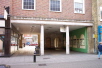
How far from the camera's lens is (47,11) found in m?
14.5

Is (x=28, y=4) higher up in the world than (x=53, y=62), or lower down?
higher up

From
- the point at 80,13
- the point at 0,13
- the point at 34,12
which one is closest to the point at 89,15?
the point at 80,13

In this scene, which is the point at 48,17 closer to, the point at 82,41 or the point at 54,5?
the point at 54,5

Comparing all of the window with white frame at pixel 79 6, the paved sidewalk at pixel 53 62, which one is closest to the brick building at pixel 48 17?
the window with white frame at pixel 79 6

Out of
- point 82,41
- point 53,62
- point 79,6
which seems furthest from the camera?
point 82,41

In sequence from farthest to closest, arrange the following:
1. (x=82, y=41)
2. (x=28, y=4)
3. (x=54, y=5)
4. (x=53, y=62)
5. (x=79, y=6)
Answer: (x=82, y=41) < (x=79, y=6) < (x=54, y=5) < (x=28, y=4) < (x=53, y=62)

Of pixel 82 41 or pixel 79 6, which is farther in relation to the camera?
pixel 82 41

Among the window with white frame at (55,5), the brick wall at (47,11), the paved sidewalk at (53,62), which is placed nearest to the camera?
the paved sidewalk at (53,62)

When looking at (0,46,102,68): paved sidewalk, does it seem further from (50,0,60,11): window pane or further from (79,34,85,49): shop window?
(50,0,60,11): window pane

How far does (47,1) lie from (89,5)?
5401mm

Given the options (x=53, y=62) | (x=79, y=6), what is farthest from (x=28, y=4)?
(x=53, y=62)

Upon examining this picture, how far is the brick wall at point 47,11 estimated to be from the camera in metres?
13.8

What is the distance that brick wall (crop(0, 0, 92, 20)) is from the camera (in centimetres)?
1384

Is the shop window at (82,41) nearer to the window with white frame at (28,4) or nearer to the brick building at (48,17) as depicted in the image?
the brick building at (48,17)
